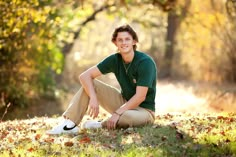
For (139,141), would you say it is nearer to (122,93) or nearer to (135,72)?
(135,72)

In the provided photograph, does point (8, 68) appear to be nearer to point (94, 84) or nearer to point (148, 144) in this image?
point (94, 84)

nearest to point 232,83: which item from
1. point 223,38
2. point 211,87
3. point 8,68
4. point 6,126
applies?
point 211,87

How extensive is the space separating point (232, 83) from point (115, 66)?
1178 cm

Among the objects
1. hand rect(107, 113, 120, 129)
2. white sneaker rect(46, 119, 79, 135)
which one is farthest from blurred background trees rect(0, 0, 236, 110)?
hand rect(107, 113, 120, 129)

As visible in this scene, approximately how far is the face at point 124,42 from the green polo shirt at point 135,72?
0.16 meters

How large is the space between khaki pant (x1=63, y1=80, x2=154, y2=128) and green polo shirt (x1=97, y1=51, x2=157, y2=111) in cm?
11

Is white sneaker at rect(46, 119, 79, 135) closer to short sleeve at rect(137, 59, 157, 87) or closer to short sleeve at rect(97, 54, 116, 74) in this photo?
short sleeve at rect(97, 54, 116, 74)

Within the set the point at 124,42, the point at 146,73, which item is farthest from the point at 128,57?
the point at 146,73

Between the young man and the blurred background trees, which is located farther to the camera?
the blurred background trees

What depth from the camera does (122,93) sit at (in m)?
6.36

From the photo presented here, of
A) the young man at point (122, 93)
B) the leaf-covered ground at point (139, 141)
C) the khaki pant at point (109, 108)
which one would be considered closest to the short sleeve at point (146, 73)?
the young man at point (122, 93)

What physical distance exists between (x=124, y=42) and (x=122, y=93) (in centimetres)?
74

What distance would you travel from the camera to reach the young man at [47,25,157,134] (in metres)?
5.91

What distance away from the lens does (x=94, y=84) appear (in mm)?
6227
